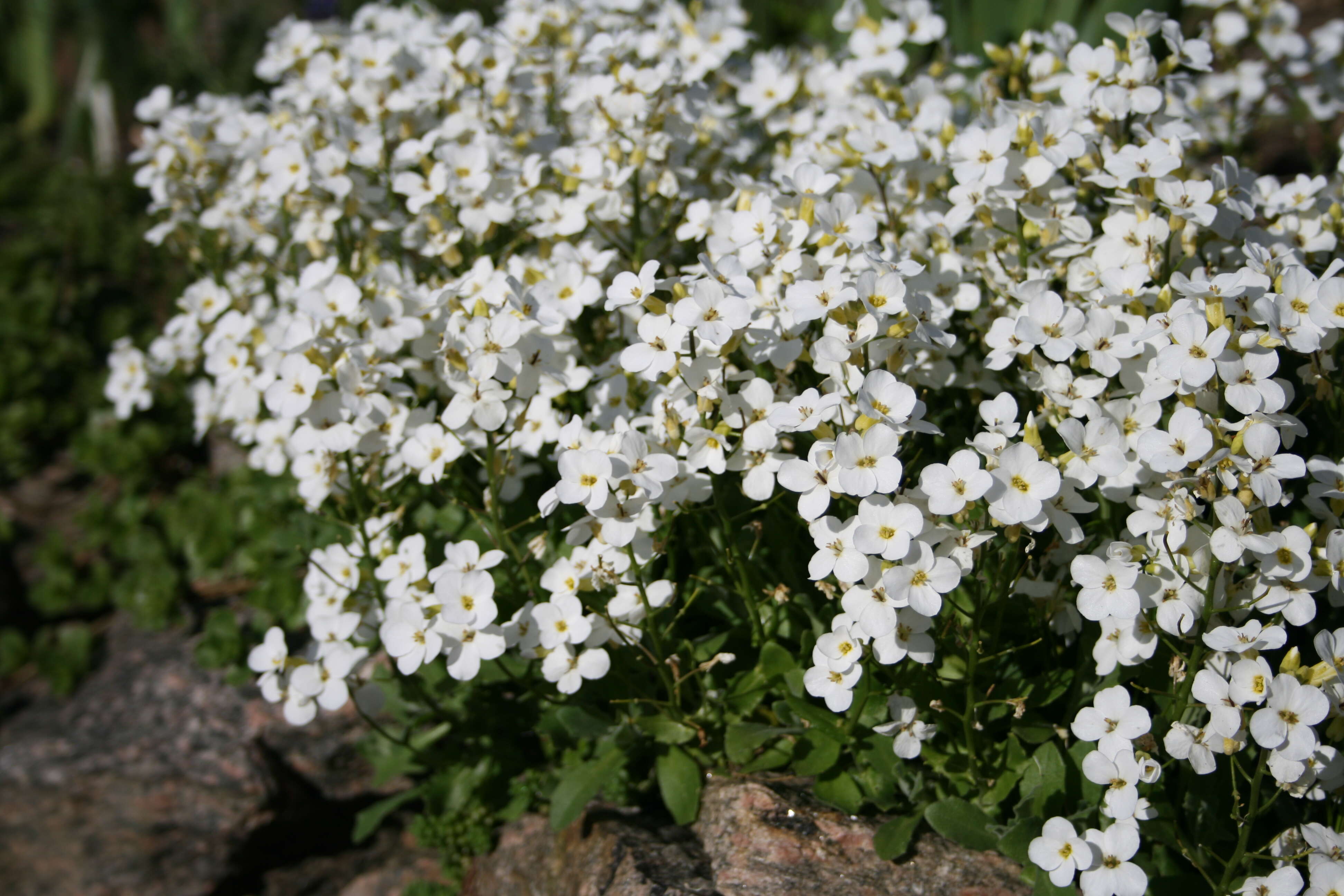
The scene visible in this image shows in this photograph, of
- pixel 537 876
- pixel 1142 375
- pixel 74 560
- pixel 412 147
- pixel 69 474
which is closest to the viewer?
pixel 1142 375

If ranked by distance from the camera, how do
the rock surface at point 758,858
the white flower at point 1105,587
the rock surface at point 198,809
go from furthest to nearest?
the rock surface at point 198,809
the rock surface at point 758,858
the white flower at point 1105,587

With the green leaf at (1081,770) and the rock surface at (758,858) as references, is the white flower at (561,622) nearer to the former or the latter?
the rock surface at (758,858)

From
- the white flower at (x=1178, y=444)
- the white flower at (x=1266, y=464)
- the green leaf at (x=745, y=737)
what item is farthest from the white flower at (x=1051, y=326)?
the green leaf at (x=745, y=737)

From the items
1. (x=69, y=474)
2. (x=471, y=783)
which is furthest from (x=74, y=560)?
(x=471, y=783)

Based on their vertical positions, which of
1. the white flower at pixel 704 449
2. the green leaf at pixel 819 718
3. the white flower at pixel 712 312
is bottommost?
the green leaf at pixel 819 718

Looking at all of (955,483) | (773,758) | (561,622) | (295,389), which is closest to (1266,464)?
(955,483)

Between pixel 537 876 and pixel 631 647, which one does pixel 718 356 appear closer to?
pixel 631 647

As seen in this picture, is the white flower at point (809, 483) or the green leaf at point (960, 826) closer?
the white flower at point (809, 483)
